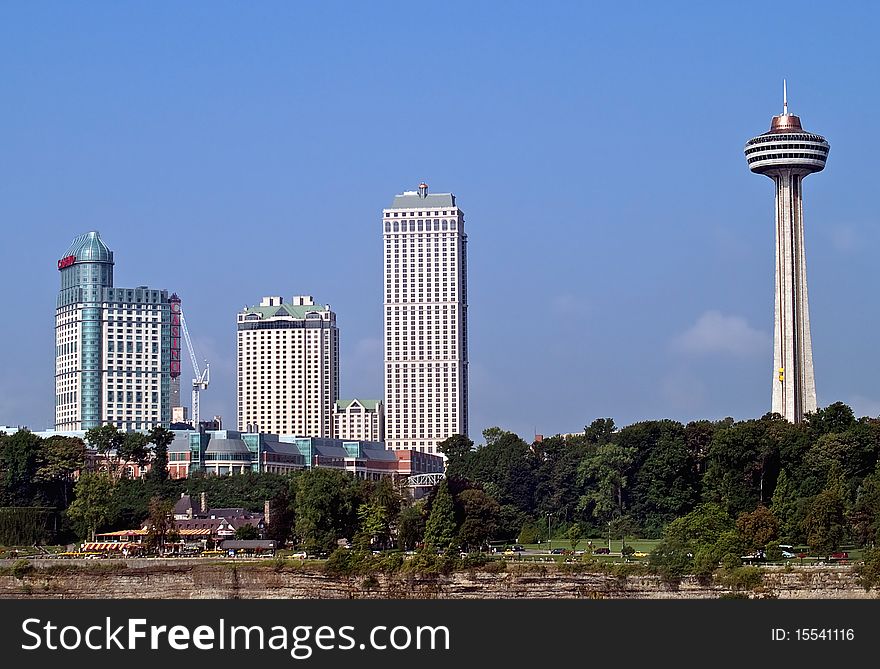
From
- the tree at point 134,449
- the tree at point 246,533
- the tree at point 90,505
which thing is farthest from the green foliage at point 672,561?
the tree at point 134,449

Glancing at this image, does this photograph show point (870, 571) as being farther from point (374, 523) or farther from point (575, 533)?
point (575, 533)

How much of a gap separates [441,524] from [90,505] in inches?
1376

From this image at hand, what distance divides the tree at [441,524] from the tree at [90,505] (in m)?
31.1

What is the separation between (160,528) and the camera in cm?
15662

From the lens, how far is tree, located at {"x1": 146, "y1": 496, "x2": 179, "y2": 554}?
15538 cm

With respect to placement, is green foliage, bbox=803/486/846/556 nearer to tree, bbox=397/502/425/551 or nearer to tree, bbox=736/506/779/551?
tree, bbox=736/506/779/551

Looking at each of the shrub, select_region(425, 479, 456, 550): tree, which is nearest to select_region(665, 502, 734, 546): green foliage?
the shrub

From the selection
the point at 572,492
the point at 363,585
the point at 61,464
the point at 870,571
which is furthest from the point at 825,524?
the point at 61,464

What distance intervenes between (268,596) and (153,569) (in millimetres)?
11638

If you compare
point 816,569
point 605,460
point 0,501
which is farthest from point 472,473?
point 816,569

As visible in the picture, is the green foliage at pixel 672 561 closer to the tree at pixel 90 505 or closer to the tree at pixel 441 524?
the tree at pixel 441 524

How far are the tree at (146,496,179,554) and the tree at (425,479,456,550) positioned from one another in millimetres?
22398
